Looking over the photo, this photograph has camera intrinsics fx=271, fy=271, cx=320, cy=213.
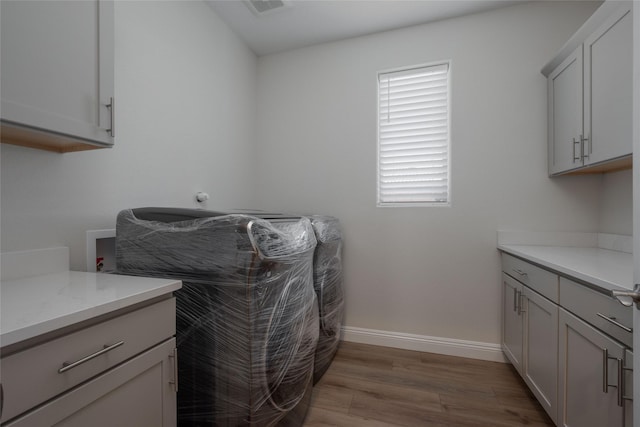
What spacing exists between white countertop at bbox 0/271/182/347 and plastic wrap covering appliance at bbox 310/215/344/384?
951 millimetres

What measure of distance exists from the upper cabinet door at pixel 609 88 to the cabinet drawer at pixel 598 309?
69 centimetres

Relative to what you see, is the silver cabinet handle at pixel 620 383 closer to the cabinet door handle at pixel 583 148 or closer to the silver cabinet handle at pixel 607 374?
the silver cabinet handle at pixel 607 374

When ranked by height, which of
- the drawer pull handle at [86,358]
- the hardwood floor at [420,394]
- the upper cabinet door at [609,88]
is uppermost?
the upper cabinet door at [609,88]

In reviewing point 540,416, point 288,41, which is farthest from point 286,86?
point 540,416

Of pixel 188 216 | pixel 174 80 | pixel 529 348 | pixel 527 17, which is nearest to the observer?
pixel 188 216

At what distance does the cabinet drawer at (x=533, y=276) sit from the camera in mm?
1317

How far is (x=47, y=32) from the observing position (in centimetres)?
88

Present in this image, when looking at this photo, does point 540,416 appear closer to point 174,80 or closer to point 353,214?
point 353,214

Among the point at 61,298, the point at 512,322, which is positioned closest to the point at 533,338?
the point at 512,322

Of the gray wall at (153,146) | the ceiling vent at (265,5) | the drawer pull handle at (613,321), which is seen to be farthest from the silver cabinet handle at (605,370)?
the ceiling vent at (265,5)

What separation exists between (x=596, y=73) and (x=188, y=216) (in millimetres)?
2162

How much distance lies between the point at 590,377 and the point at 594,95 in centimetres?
140

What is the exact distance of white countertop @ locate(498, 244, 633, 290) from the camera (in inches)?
39.1

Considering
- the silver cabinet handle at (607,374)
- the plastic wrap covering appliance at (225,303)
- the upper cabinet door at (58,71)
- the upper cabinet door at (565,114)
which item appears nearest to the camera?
the upper cabinet door at (58,71)
